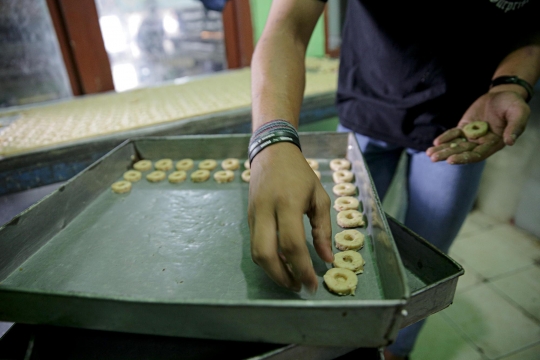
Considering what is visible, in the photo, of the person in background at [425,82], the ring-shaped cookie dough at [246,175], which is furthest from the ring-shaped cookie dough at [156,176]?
the person in background at [425,82]

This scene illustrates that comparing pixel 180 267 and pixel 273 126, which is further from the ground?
pixel 273 126

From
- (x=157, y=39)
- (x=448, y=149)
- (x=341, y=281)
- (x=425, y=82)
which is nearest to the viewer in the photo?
(x=341, y=281)

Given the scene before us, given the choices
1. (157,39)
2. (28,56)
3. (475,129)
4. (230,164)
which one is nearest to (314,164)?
(230,164)

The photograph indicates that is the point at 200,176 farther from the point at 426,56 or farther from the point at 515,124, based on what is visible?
the point at 515,124

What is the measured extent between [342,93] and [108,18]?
1864 millimetres

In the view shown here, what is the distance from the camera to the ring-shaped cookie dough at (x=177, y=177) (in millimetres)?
1253

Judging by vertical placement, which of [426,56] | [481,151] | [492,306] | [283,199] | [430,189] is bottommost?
[492,306]

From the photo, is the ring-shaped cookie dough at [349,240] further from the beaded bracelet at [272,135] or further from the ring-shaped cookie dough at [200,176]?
the ring-shaped cookie dough at [200,176]

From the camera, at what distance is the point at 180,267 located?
2.69 ft

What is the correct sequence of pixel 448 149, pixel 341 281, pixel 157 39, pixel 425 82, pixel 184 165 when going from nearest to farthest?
pixel 341 281 → pixel 448 149 → pixel 425 82 → pixel 184 165 → pixel 157 39

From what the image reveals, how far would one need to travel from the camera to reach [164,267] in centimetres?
82

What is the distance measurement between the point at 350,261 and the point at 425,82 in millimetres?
713

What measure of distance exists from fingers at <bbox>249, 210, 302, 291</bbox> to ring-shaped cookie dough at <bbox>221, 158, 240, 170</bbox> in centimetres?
69

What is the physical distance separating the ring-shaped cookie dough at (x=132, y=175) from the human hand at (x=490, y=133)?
1033mm
